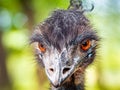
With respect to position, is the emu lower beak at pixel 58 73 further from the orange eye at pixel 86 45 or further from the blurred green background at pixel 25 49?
the blurred green background at pixel 25 49

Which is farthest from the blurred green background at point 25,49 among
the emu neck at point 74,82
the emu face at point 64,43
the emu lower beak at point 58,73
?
the emu lower beak at point 58,73

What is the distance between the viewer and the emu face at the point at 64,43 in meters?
3.59

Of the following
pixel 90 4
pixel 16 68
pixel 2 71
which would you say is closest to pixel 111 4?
pixel 90 4

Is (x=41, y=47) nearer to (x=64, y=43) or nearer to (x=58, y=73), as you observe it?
(x=64, y=43)

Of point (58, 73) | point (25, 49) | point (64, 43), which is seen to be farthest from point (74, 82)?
point (25, 49)

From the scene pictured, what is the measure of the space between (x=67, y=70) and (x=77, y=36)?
0.30 m

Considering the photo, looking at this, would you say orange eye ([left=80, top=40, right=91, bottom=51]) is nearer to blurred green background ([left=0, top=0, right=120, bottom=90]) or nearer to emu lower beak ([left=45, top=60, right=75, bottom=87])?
emu lower beak ([left=45, top=60, right=75, bottom=87])

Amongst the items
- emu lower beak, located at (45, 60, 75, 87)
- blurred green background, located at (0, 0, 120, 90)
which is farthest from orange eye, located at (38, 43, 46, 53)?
blurred green background, located at (0, 0, 120, 90)

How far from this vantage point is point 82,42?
12.5ft

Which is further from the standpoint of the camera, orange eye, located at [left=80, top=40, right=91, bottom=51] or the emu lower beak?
orange eye, located at [left=80, top=40, right=91, bottom=51]

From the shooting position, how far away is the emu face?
3588mm

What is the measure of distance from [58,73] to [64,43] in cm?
31

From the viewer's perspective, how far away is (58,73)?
136 inches

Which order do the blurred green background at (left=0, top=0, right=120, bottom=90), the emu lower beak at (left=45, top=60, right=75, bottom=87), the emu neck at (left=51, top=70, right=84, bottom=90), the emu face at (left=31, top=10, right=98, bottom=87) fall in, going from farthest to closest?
the blurred green background at (left=0, top=0, right=120, bottom=90)
the emu neck at (left=51, top=70, right=84, bottom=90)
the emu face at (left=31, top=10, right=98, bottom=87)
the emu lower beak at (left=45, top=60, right=75, bottom=87)
